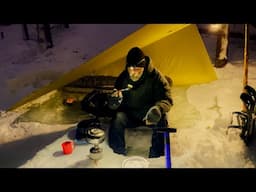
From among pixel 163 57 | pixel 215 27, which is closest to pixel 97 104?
pixel 163 57

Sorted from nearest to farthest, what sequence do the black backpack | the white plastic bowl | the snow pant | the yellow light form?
1. the white plastic bowl
2. the snow pant
3. the black backpack
4. the yellow light

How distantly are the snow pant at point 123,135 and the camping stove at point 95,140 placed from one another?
122 millimetres

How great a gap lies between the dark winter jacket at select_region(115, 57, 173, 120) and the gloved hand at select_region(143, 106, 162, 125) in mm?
98

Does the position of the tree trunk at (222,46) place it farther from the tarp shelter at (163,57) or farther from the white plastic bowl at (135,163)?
the white plastic bowl at (135,163)

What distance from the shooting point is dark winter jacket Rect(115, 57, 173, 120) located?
134 inches

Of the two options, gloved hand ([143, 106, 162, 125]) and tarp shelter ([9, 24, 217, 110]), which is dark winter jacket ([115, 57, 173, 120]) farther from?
tarp shelter ([9, 24, 217, 110])

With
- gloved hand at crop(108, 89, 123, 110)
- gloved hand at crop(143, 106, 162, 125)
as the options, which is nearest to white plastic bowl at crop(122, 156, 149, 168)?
gloved hand at crop(143, 106, 162, 125)

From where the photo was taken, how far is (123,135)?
3414 millimetres

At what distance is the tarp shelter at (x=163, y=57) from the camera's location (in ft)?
14.1

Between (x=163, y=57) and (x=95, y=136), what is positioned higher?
(x=163, y=57)

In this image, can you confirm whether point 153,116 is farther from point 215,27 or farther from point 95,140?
point 215,27

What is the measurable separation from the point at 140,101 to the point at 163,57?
1.33 metres
